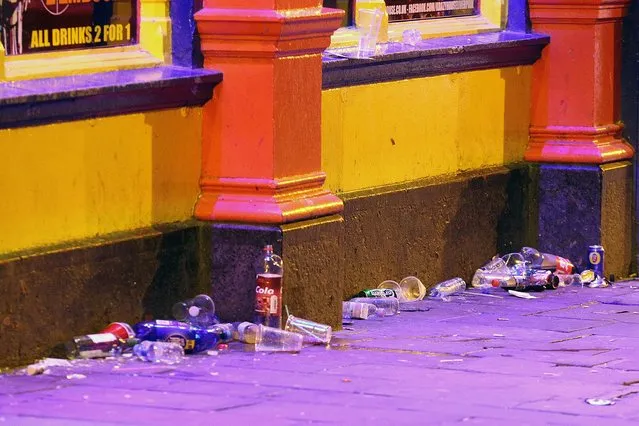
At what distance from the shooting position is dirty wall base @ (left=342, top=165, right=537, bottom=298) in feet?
31.6

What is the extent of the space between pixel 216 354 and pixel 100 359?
0.53 meters

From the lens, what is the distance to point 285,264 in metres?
8.27

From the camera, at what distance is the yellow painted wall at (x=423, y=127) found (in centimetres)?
949

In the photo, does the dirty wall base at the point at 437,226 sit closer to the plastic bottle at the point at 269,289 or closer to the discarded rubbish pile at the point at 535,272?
the discarded rubbish pile at the point at 535,272

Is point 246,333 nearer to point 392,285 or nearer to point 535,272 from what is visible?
point 392,285

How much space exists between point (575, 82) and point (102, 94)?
409 centimetres

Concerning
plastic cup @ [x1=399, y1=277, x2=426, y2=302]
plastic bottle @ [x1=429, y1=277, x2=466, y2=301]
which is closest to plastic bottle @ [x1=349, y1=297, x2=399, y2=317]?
plastic cup @ [x1=399, y1=277, x2=426, y2=302]

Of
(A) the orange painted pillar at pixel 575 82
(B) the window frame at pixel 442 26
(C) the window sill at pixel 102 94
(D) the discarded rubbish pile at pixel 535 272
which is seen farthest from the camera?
(A) the orange painted pillar at pixel 575 82

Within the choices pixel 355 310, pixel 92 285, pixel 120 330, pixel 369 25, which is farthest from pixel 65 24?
pixel 369 25

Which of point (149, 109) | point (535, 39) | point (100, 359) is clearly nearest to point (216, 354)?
point (100, 359)

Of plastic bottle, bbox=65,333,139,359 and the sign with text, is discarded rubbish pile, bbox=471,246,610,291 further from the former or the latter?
plastic bottle, bbox=65,333,139,359

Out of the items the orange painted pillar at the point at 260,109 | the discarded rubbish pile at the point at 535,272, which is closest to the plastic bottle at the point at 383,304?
the orange painted pillar at the point at 260,109

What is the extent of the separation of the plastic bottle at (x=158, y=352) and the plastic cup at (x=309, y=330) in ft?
2.37

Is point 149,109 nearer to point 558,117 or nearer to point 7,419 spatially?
point 7,419
